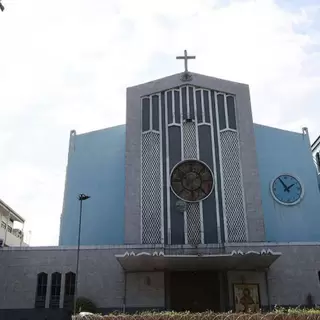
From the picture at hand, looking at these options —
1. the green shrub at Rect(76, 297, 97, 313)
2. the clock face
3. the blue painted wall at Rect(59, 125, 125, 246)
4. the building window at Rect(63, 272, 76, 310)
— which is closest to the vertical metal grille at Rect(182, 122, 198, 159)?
the clock face

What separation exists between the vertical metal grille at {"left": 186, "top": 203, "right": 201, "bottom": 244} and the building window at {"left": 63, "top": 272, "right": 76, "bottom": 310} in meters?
7.42

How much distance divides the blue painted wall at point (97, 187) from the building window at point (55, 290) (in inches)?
178

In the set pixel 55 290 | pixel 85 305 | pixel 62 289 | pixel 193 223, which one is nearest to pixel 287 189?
pixel 193 223

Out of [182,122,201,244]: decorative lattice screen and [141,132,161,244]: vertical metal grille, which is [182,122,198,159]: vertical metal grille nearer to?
[182,122,201,244]: decorative lattice screen

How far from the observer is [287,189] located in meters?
30.7

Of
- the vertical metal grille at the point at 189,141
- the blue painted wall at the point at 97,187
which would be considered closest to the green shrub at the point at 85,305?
the blue painted wall at the point at 97,187

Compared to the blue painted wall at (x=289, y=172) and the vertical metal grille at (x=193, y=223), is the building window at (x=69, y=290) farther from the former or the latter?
the blue painted wall at (x=289, y=172)

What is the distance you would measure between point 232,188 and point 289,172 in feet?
19.3

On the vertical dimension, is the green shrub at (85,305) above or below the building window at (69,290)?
below

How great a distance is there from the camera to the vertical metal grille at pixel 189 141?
28578 millimetres

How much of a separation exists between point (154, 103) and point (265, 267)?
44.1ft

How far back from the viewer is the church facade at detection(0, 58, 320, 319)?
25.0 metres

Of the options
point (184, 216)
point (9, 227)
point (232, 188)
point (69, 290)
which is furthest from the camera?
point (9, 227)

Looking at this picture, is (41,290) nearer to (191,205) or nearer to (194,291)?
(194,291)
